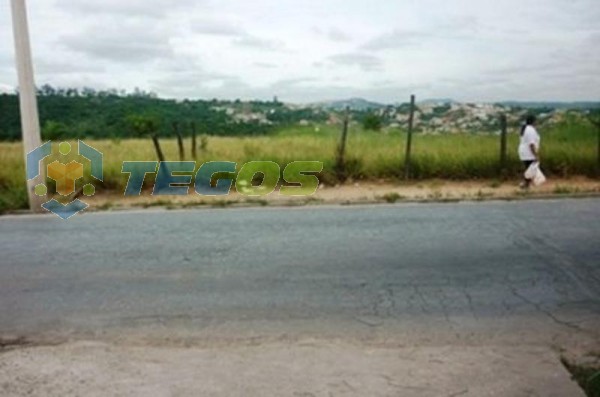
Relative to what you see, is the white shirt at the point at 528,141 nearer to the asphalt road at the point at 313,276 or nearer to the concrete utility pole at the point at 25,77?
the asphalt road at the point at 313,276

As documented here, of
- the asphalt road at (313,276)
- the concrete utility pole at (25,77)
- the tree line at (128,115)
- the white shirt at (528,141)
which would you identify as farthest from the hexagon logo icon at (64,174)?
the tree line at (128,115)

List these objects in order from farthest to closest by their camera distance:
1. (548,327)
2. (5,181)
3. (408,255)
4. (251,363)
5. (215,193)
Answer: (5,181)
(215,193)
(408,255)
(548,327)
(251,363)

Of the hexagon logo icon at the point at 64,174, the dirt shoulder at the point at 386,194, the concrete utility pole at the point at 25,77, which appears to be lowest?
the dirt shoulder at the point at 386,194

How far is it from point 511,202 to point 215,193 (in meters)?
6.31

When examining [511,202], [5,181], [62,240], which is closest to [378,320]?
[62,240]

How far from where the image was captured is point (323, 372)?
141 inches

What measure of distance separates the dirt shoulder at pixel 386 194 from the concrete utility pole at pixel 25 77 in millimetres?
1760

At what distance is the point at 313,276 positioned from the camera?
570 centimetres

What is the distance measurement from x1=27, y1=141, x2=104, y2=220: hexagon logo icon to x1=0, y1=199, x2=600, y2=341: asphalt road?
150 cm

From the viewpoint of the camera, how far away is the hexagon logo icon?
10.2m

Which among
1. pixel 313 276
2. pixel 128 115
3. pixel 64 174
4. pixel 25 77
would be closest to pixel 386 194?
pixel 313 276

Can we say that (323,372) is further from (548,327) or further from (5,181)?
(5,181)

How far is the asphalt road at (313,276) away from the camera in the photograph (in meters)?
4.50

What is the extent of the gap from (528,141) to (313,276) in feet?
24.8
